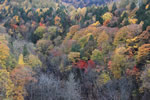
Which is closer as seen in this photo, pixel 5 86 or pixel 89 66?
pixel 5 86

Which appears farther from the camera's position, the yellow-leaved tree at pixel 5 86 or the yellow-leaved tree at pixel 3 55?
the yellow-leaved tree at pixel 3 55

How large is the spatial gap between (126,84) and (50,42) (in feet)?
97.0

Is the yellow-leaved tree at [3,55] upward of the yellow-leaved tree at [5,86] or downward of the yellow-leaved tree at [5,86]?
upward

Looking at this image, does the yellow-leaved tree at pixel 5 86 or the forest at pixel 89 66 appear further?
the forest at pixel 89 66

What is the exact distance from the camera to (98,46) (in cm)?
3844

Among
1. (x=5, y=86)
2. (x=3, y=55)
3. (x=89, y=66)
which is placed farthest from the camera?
(x=89, y=66)

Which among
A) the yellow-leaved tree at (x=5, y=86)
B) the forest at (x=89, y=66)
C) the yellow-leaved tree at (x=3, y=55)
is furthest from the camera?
the yellow-leaved tree at (x=3, y=55)

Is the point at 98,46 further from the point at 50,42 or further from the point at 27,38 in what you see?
the point at 27,38

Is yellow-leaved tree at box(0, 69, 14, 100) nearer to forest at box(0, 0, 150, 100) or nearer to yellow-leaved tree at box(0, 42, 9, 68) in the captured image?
forest at box(0, 0, 150, 100)

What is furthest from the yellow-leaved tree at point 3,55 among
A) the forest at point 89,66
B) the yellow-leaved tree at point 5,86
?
the yellow-leaved tree at point 5,86

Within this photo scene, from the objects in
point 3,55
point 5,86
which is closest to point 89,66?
point 5,86

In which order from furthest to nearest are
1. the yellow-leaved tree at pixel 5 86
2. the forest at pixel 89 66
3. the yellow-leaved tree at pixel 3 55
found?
the yellow-leaved tree at pixel 3 55 → the forest at pixel 89 66 → the yellow-leaved tree at pixel 5 86

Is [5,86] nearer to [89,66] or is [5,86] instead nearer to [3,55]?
[3,55]

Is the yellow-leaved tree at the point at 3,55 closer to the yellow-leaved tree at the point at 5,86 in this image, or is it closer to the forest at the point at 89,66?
the forest at the point at 89,66
